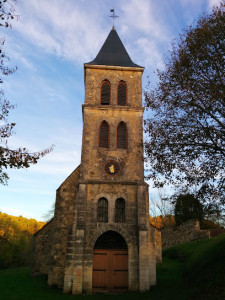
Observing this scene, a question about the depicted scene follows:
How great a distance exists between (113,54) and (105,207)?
41.8ft

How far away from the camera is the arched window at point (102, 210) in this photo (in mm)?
16547

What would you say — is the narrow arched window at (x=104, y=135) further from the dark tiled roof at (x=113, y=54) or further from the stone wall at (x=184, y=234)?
the stone wall at (x=184, y=234)

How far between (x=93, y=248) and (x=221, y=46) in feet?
39.9

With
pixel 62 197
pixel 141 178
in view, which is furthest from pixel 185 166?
pixel 62 197

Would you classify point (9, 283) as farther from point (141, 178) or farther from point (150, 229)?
point (141, 178)

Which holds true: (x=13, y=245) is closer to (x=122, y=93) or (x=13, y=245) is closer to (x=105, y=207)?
(x=105, y=207)

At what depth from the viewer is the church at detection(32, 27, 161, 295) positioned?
15.4m

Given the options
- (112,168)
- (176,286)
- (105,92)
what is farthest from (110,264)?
(105,92)

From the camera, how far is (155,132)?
1184 centimetres

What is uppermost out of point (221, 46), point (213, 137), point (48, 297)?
point (221, 46)

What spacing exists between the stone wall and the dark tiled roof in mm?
→ 17817

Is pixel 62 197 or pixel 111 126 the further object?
pixel 111 126

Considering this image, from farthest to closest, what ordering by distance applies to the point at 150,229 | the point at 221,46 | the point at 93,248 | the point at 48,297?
the point at 150,229 < the point at 93,248 < the point at 48,297 < the point at 221,46

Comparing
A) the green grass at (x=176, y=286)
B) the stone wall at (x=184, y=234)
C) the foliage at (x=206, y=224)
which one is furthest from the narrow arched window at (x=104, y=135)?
the foliage at (x=206, y=224)
